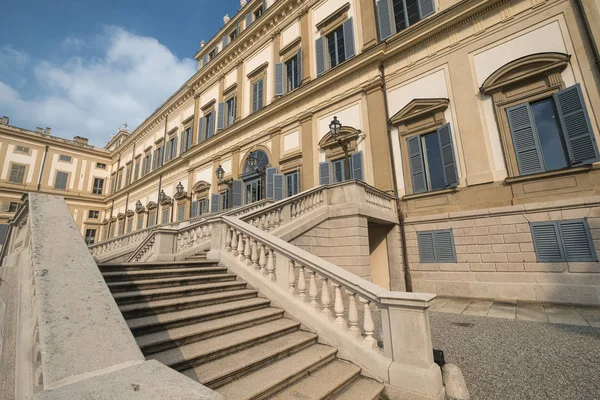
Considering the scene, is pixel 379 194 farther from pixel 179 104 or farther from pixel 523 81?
pixel 179 104

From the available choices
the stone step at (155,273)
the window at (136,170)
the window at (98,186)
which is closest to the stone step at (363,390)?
the stone step at (155,273)

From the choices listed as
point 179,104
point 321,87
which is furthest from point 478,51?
point 179,104

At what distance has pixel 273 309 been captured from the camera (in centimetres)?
437

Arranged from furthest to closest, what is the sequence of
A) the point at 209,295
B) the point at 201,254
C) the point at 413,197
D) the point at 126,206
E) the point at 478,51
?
the point at 126,206 → the point at 413,197 → the point at 478,51 → the point at 201,254 → the point at 209,295

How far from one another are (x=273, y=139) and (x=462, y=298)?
1098cm

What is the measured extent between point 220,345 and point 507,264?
8125mm

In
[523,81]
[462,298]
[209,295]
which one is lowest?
[462,298]

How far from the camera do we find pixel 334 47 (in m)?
13.1

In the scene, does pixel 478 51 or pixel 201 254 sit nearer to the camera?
pixel 201 254

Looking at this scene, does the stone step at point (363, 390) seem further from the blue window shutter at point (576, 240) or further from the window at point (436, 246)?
the blue window shutter at point (576, 240)

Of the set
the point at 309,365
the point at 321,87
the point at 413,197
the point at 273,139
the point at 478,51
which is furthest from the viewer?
the point at 273,139

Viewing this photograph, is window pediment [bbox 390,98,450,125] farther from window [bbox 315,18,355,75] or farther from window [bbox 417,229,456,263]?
window [bbox 417,229,456,263]

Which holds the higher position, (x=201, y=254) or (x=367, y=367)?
(x=201, y=254)

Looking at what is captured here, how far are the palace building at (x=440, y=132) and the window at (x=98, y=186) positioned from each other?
78.1 ft
